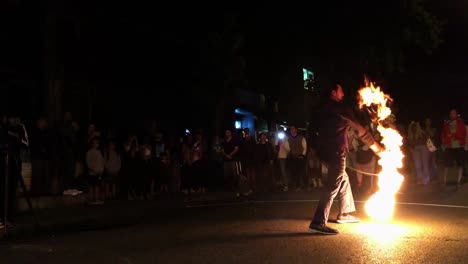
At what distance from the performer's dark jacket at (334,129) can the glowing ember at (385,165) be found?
2.77 feet

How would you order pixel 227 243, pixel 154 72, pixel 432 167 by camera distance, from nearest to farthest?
pixel 227 243
pixel 432 167
pixel 154 72

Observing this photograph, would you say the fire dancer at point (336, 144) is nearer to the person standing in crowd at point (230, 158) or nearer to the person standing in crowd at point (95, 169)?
the person standing in crowd at point (95, 169)

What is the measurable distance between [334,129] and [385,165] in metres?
2.46

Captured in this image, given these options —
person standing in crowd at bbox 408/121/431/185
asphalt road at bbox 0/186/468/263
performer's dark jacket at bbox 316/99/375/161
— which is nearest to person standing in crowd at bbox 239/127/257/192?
person standing in crowd at bbox 408/121/431/185

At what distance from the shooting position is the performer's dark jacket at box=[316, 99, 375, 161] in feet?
26.8

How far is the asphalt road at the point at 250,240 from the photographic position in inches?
254

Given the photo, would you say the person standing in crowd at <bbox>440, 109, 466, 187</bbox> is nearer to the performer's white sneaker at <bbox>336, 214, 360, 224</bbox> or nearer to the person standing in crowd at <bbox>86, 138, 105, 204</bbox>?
the performer's white sneaker at <bbox>336, 214, 360, 224</bbox>

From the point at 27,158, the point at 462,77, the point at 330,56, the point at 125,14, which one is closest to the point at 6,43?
the point at 125,14

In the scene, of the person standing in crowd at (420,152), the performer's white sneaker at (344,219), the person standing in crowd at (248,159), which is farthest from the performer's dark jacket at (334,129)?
the person standing in crowd at (420,152)

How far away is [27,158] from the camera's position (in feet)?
40.7

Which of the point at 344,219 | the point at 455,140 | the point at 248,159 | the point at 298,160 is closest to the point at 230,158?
the point at 248,159

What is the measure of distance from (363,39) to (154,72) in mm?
10484

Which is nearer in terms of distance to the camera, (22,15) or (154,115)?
(22,15)

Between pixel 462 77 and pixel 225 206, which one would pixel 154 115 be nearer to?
pixel 225 206
